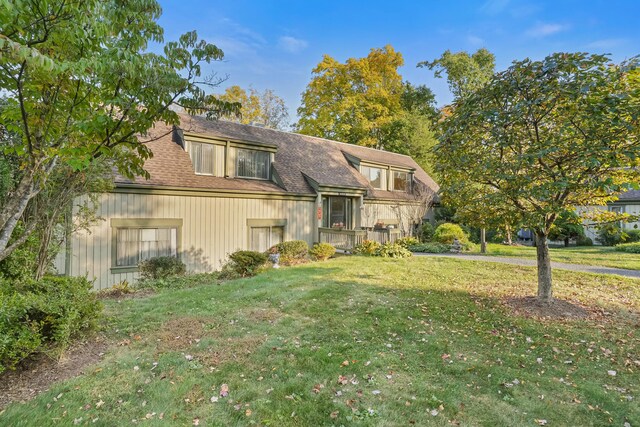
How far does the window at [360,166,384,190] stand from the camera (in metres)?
19.7

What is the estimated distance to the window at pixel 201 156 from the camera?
12.8 m

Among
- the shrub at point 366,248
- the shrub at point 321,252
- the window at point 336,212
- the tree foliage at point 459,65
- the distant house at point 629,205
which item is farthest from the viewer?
the tree foliage at point 459,65

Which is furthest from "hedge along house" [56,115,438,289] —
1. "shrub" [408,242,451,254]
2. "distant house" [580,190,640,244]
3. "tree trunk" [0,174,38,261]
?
"distant house" [580,190,640,244]

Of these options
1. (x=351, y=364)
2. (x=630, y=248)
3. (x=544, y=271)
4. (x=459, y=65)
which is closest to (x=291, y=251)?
(x=544, y=271)

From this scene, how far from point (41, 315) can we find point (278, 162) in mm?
12305

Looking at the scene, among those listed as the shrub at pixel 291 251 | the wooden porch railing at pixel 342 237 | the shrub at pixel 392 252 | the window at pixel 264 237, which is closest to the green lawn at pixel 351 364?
the shrub at pixel 291 251

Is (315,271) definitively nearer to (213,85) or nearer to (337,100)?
(213,85)

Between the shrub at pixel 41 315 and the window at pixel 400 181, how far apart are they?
18.2 meters

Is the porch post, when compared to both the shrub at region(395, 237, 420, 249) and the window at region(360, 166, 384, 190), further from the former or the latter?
the window at region(360, 166, 384, 190)

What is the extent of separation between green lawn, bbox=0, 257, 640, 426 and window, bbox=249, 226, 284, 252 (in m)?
5.37

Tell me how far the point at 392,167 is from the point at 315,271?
468 inches

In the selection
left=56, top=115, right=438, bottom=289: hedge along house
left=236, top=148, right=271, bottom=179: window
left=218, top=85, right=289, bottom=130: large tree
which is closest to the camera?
left=56, top=115, right=438, bottom=289: hedge along house

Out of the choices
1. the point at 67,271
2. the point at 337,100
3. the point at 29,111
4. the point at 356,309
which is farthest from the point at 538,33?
the point at 337,100

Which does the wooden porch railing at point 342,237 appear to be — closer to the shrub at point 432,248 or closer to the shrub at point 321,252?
the shrub at point 321,252
